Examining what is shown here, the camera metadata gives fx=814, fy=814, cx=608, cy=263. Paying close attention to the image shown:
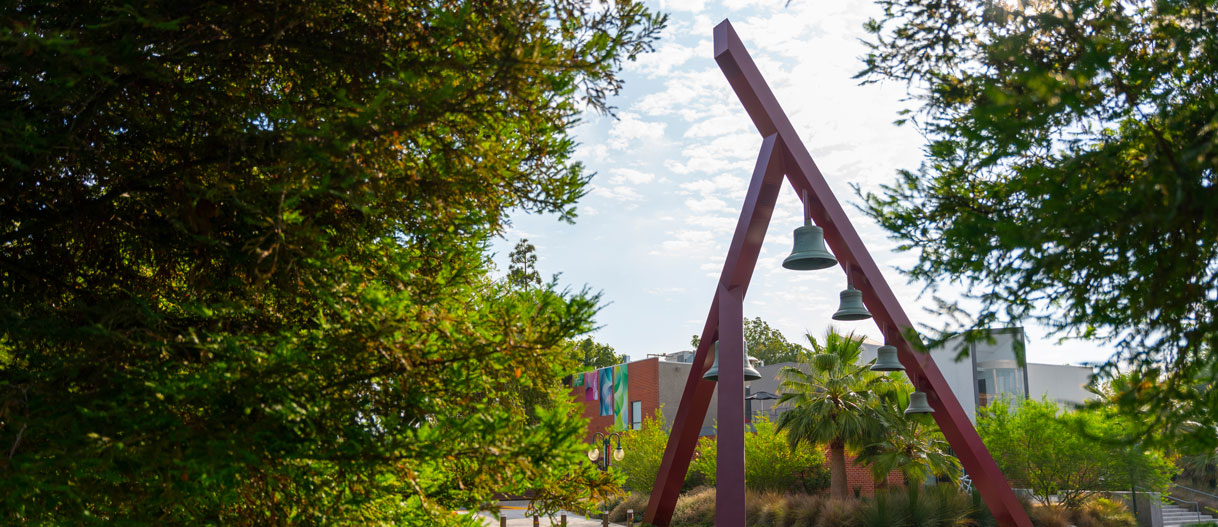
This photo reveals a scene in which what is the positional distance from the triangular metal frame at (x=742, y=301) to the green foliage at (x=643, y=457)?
19.1m

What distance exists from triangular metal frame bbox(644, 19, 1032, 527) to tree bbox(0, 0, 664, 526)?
5073mm

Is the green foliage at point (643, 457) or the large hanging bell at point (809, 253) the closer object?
the large hanging bell at point (809, 253)

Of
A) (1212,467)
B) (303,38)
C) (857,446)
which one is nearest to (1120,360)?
(303,38)

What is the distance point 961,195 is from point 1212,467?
49.6m

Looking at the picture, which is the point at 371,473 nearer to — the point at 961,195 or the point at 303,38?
the point at 303,38

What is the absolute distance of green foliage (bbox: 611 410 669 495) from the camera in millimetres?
31703

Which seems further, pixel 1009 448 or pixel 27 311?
pixel 1009 448

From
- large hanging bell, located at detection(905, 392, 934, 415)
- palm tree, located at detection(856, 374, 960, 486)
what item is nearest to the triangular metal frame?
large hanging bell, located at detection(905, 392, 934, 415)

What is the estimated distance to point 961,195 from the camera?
17.3ft

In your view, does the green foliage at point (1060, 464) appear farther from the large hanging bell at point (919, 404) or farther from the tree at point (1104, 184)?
the tree at point (1104, 184)

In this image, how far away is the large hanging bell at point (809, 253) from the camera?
10758mm

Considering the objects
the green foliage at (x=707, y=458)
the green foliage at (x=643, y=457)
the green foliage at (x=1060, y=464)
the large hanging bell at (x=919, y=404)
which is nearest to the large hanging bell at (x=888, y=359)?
the large hanging bell at (x=919, y=404)

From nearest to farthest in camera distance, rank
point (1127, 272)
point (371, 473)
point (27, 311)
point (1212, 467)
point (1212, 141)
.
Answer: point (1212, 141) < point (1127, 272) < point (371, 473) < point (27, 311) < point (1212, 467)

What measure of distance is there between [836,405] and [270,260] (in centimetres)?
2340
